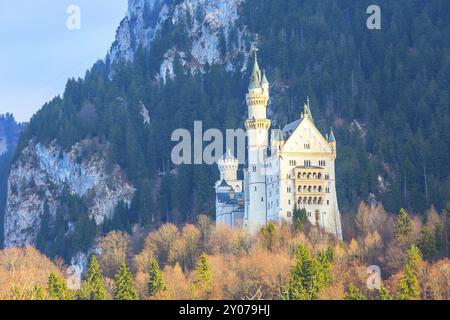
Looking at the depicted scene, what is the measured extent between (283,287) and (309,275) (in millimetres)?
2679

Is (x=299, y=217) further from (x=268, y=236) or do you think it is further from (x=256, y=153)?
(x=256, y=153)

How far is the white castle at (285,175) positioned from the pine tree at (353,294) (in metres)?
37.7

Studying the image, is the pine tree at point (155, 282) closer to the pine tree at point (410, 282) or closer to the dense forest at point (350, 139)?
the pine tree at point (410, 282)

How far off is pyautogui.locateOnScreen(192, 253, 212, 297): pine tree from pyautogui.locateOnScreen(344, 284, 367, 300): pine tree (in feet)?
40.8

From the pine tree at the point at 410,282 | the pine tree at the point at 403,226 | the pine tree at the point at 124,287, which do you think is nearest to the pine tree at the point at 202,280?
the pine tree at the point at 124,287

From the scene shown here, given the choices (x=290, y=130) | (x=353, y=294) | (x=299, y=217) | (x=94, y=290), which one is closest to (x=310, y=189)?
(x=290, y=130)

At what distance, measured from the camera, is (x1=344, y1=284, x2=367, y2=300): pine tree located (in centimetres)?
10469

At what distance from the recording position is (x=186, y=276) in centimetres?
12794

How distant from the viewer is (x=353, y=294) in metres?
106

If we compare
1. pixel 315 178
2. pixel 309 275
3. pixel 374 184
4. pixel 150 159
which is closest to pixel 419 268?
pixel 309 275

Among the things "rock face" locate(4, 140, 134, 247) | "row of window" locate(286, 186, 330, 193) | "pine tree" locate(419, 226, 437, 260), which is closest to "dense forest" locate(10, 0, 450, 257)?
"rock face" locate(4, 140, 134, 247)

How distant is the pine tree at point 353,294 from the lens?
104688 millimetres

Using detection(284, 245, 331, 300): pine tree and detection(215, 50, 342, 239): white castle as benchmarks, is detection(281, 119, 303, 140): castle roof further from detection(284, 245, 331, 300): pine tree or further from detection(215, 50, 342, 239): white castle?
detection(284, 245, 331, 300): pine tree
